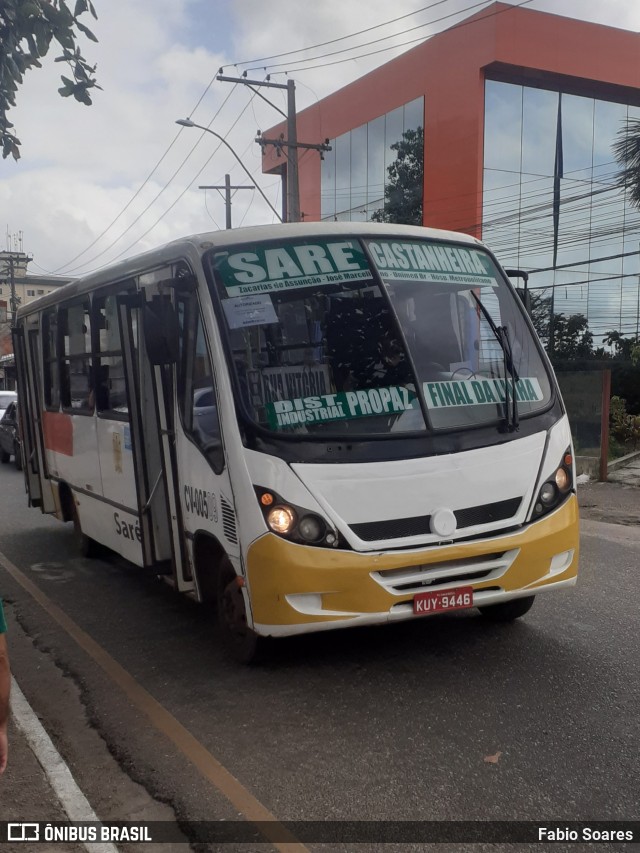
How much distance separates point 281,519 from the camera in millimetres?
4332

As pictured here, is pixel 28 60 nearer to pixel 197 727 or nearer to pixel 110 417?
pixel 110 417

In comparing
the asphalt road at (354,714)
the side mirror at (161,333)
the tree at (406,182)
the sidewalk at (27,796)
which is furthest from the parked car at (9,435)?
the sidewalk at (27,796)

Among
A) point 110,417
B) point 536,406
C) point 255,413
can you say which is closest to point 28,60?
point 255,413

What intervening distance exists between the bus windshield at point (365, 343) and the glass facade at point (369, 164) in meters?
23.6

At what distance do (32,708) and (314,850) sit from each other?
2.13 metres

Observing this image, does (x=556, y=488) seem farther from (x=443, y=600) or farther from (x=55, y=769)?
(x=55, y=769)

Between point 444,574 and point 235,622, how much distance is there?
4.31 ft

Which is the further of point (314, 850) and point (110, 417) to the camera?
point (110, 417)

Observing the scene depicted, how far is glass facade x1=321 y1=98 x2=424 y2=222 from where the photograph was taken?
90.3 ft

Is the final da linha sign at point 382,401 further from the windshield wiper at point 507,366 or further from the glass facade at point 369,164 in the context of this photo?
the glass facade at point 369,164

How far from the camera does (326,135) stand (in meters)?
32.8

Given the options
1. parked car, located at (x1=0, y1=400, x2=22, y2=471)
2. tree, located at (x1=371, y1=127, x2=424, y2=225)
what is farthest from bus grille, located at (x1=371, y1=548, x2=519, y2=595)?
tree, located at (x1=371, y1=127, x2=424, y2=225)

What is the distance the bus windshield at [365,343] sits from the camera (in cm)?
461

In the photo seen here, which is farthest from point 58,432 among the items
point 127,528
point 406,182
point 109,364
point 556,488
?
point 406,182
